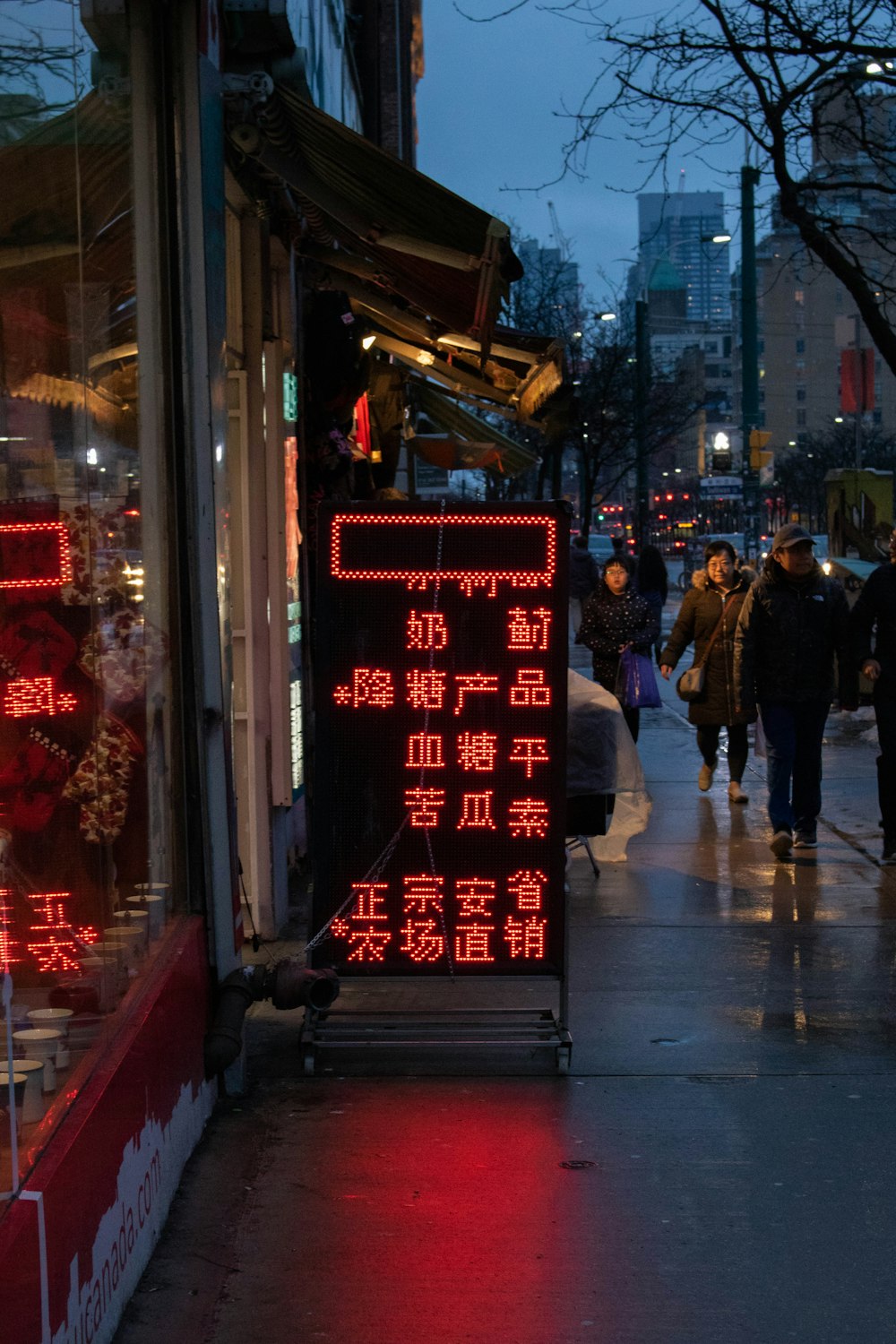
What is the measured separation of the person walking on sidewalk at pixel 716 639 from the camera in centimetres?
1204

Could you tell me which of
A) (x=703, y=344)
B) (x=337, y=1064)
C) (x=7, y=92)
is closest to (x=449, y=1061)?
(x=337, y=1064)

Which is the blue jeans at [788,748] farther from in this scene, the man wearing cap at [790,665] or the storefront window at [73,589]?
the storefront window at [73,589]

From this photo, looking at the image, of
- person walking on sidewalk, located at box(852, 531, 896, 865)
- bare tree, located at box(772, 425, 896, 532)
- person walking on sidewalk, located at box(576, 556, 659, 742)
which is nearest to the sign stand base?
person walking on sidewalk, located at box(852, 531, 896, 865)

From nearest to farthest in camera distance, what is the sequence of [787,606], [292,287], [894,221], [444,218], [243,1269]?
[243,1269] < [444,218] < [292,287] < [787,606] < [894,221]

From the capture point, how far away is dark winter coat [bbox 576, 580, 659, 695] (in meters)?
12.6

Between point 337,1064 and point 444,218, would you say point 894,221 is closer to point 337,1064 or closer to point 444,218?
point 444,218

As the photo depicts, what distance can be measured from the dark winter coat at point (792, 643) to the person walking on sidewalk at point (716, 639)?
170 centimetres

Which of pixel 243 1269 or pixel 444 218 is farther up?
pixel 444 218

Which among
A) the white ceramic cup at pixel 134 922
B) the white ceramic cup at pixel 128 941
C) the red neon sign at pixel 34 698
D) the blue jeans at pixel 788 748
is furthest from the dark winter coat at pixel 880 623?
the red neon sign at pixel 34 698

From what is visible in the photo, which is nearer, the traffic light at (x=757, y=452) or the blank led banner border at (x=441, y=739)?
the blank led banner border at (x=441, y=739)

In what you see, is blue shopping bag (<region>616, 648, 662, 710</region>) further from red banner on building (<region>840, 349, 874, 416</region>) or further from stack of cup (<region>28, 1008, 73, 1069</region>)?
red banner on building (<region>840, 349, 874, 416</region>)

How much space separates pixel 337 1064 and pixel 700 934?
2597 mm

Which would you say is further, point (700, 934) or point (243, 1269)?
point (700, 934)

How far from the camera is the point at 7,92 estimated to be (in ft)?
11.5
